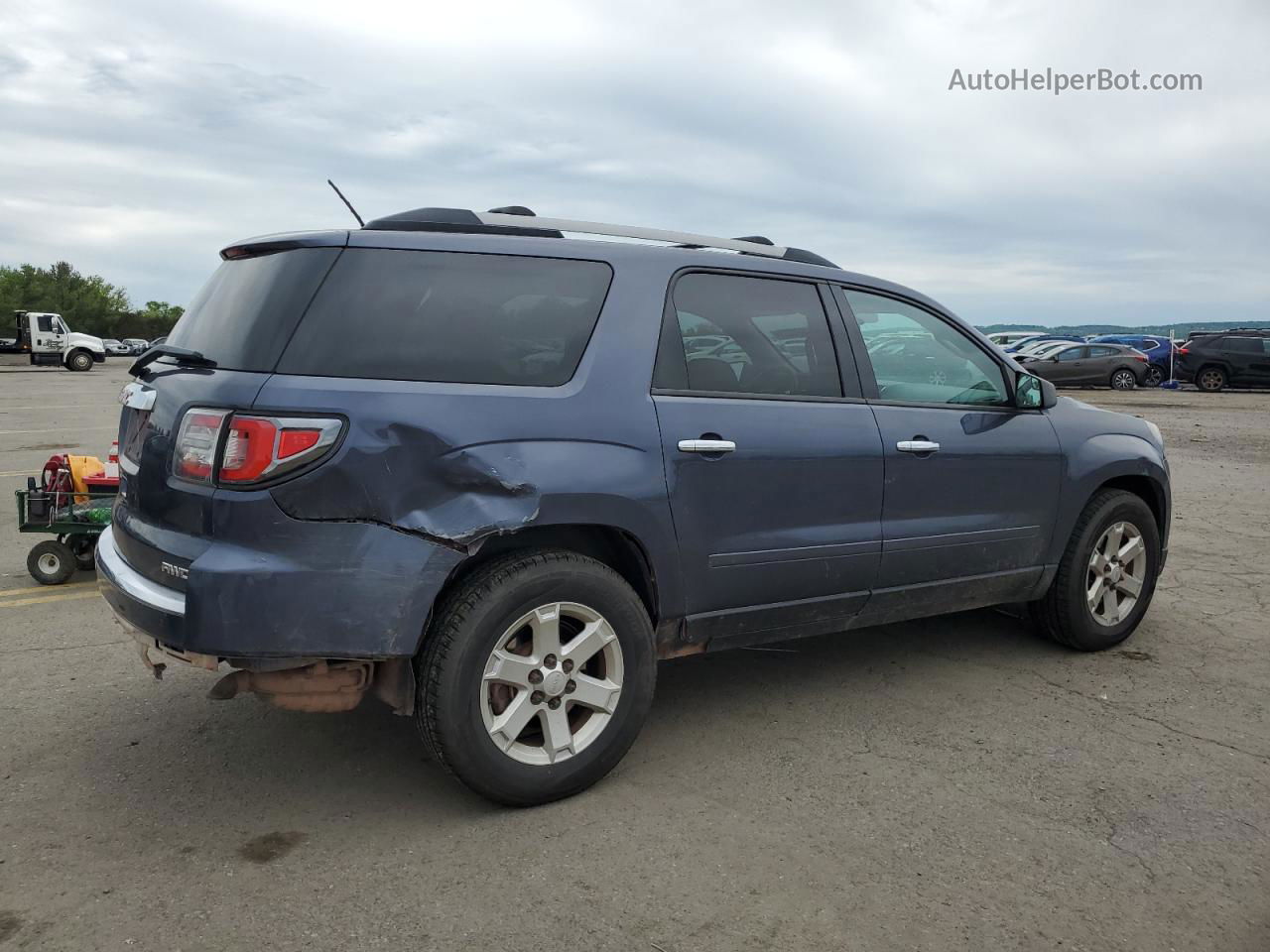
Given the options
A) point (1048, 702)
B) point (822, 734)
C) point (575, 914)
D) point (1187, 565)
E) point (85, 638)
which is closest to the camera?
point (575, 914)

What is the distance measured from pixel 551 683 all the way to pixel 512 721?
17 cm

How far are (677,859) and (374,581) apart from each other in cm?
118

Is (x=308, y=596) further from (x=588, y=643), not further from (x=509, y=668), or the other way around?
(x=588, y=643)

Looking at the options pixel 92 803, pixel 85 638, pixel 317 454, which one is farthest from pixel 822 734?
pixel 85 638

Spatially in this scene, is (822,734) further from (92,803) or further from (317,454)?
(92,803)

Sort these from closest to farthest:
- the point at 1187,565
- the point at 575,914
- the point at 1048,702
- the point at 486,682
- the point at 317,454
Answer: the point at 575,914 < the point at 317,454 < the point at 486,682 < the point at 1048,702 < the point at 1187,565

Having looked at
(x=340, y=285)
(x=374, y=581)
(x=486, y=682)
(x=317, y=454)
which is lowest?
(x=486, y=682)

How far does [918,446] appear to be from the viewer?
4160mm

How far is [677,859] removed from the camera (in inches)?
117

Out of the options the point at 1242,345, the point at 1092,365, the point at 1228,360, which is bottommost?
the point at 1092,365

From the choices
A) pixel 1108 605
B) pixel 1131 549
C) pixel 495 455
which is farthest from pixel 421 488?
pixel 1131 549

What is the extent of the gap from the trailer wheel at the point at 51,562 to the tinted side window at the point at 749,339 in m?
4.31

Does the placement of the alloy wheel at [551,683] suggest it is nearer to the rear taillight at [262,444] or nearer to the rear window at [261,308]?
the rear taillight at [262,444]

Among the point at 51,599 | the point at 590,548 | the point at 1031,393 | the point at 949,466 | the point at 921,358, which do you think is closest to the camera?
the point at 590,548
